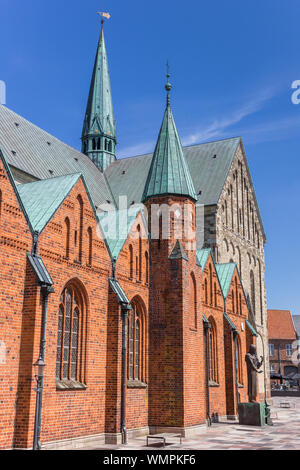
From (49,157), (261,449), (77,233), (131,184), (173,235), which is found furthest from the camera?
(131,184)

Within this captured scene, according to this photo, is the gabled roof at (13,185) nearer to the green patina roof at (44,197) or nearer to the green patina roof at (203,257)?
the green patina roof at (44,197)

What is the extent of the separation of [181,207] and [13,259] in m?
9.75

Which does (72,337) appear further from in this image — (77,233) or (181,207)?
(181,207)

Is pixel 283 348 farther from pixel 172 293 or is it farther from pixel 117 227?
pixel 117 227

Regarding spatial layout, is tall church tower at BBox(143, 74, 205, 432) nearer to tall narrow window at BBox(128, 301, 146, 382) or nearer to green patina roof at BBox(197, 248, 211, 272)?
tall narrow window at BBox(128, 301, 146, 382)

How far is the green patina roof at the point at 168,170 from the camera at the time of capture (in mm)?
22922

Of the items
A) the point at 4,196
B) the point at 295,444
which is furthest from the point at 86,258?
the point at 295,444

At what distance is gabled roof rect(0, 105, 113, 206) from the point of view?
32844mm

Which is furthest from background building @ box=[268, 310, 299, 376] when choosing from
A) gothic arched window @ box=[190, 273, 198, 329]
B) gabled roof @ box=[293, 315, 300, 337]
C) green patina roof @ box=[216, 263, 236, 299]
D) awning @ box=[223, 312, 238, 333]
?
gothic arched window @ box=[190, 273, 198, 329]

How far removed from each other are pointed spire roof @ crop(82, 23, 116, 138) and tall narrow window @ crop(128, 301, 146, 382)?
3252 cm

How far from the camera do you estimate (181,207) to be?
22.8 metres

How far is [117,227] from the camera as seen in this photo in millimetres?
21469

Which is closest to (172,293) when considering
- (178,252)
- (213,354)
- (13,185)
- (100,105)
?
(178,252)

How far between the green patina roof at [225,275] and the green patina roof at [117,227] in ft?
32.5
